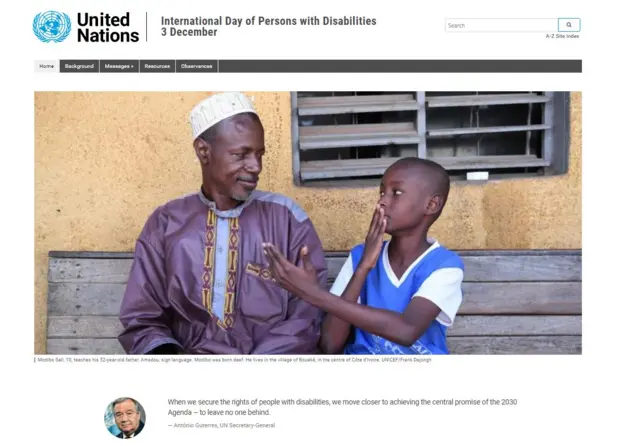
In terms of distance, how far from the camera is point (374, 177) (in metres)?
3.27

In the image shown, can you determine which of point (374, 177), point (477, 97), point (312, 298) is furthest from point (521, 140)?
point (312, 298)

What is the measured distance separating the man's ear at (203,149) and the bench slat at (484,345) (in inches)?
32.2
